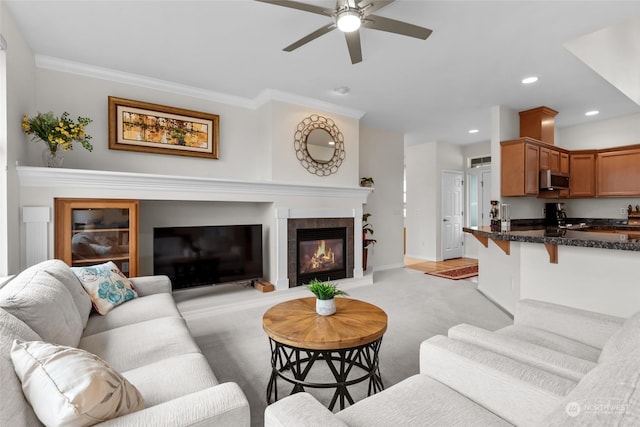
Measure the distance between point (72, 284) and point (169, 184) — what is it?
1597 mm

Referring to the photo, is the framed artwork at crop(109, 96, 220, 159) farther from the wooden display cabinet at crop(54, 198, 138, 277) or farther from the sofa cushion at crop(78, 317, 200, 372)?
the sofa cushion at crop(78, 317, 200, 372)

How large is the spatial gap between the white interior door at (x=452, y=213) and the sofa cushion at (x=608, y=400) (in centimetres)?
674

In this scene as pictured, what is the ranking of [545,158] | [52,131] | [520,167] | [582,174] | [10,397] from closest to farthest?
[10,397] → [52,131] → [520,167] → [545,158] → [582,174]

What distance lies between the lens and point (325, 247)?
451cm

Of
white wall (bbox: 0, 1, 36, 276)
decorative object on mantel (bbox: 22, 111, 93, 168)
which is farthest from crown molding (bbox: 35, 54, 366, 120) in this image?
decorative object on mantel (bbox: 22, 111, 93, 168)

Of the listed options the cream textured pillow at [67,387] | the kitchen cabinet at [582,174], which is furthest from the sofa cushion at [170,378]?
the kitchen cabinet at [582,174]

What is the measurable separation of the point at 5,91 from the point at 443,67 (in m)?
3.86

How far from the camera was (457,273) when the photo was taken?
18.1ft

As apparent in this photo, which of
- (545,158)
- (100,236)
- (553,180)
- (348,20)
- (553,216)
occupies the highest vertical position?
(348,20)

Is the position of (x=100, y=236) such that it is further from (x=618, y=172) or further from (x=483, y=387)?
(x=618, y=172)

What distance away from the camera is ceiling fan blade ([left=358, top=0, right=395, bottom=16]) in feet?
6.42

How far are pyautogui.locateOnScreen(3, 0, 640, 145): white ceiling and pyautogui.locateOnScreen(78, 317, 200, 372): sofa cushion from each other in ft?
7.54

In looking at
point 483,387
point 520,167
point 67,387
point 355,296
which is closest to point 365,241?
point 355,296

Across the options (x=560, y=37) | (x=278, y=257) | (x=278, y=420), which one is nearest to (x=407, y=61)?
(x=560, y=37)
